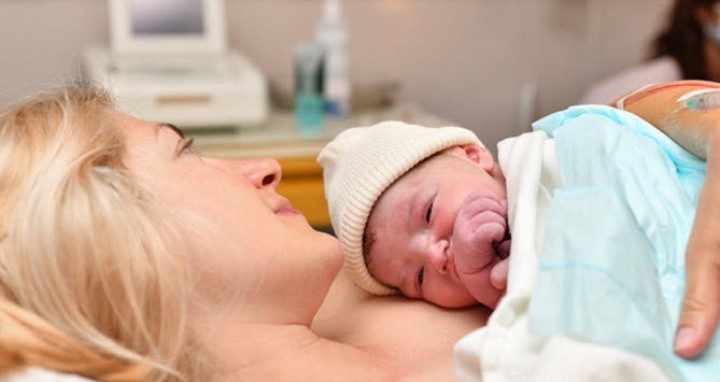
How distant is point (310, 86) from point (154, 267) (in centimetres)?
163

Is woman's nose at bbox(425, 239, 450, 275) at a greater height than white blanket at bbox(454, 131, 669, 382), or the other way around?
white blanket at bbox(454, 131, 669, 382)

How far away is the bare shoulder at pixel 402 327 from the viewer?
851mm

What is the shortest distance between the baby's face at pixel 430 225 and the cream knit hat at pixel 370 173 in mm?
18

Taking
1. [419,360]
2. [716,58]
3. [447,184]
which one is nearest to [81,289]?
[419,360]

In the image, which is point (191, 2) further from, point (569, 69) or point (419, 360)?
point (419, 360)

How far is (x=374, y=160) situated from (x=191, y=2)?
4.92 feet

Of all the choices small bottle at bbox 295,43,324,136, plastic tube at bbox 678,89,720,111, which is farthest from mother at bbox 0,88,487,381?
small bottle at bbox 295,43,324,136

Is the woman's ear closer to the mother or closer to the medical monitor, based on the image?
the mother

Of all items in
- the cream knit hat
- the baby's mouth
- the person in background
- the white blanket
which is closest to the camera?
the white blanket

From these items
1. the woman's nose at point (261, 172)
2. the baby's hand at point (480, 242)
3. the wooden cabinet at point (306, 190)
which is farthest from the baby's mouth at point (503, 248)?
the wooden cabinet at point (306, 190)

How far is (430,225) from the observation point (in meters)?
0.99

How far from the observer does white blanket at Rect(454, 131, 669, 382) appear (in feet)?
1.94

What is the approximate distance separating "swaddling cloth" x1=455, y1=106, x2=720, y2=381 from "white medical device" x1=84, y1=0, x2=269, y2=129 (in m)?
1.43

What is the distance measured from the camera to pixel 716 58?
2.58 meters
